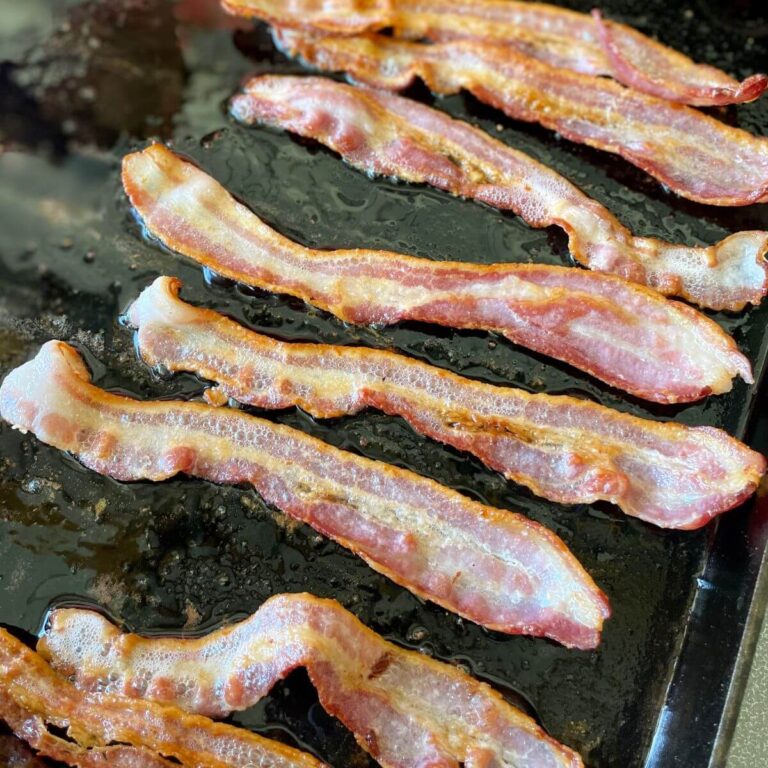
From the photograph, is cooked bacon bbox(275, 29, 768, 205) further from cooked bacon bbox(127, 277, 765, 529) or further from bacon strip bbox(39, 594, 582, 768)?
bacon strip bbox(39, 594, 582, 768)

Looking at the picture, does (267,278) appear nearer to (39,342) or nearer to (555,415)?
(39,342)

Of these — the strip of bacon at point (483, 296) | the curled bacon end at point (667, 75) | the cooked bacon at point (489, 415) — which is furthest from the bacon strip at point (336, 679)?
the curled bacon end at point (667, 75)

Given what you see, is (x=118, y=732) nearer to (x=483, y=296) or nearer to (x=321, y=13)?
(x=483, y=296)

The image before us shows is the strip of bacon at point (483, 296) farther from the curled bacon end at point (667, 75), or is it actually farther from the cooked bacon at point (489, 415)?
the curled bacon end at point (667, 75)

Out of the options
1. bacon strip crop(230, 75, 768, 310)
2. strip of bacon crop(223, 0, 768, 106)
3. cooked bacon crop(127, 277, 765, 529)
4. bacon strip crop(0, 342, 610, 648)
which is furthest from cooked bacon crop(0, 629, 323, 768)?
strip of bacon crop(223, 0, 768, 106)

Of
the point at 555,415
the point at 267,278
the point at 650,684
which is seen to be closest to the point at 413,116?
the point at 267,278

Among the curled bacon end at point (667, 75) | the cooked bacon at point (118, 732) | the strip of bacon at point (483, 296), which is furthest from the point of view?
the curled bacon end at point (667, 75)
